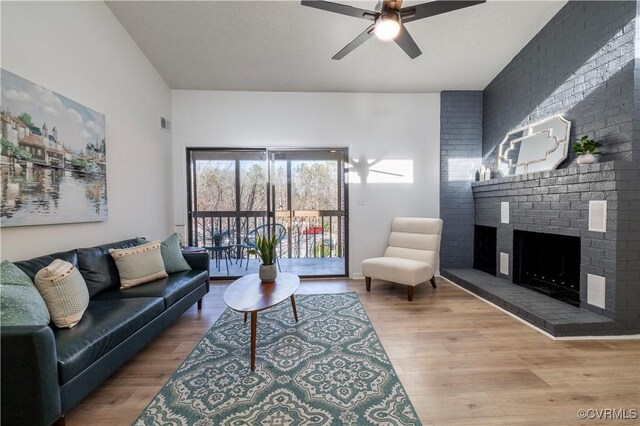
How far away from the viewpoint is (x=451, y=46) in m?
3.23

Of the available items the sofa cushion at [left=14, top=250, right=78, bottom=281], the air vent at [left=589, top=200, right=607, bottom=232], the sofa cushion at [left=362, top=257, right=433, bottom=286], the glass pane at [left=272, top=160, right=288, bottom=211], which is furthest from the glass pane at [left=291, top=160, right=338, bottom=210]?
the air vent at [left=589, top=200, right=607, bottom=232]

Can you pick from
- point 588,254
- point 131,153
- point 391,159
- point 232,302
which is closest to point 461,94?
point 391,159

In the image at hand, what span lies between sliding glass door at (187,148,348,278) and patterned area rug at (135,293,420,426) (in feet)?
6.34

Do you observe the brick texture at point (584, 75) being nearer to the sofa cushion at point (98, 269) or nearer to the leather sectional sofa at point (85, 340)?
the leather sectional sofa at point (85, 340)

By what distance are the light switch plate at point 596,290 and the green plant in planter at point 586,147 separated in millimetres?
1169

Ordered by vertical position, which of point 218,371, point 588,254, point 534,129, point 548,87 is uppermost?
point 548,87

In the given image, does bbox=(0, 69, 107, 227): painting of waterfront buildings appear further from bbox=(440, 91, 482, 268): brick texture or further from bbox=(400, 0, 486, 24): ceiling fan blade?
bbox=(440, 91, 482, 268): brick texture

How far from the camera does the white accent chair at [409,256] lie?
3.18 metres

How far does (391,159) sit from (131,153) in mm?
3547

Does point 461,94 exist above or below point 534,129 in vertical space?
above


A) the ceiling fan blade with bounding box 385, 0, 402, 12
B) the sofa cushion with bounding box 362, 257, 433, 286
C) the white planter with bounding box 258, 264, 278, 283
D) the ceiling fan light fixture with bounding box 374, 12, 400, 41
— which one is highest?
the ceiling fan blade with bounding box 385, 0, 402, 12

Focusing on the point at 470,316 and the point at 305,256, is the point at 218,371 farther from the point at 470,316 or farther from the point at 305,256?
the point at 305,256

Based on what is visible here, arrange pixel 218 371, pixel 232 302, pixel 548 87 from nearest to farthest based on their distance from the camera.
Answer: pixel 218 371 < pixel 232 302 < pixel 548 87

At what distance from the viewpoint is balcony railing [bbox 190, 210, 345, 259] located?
4.48m
